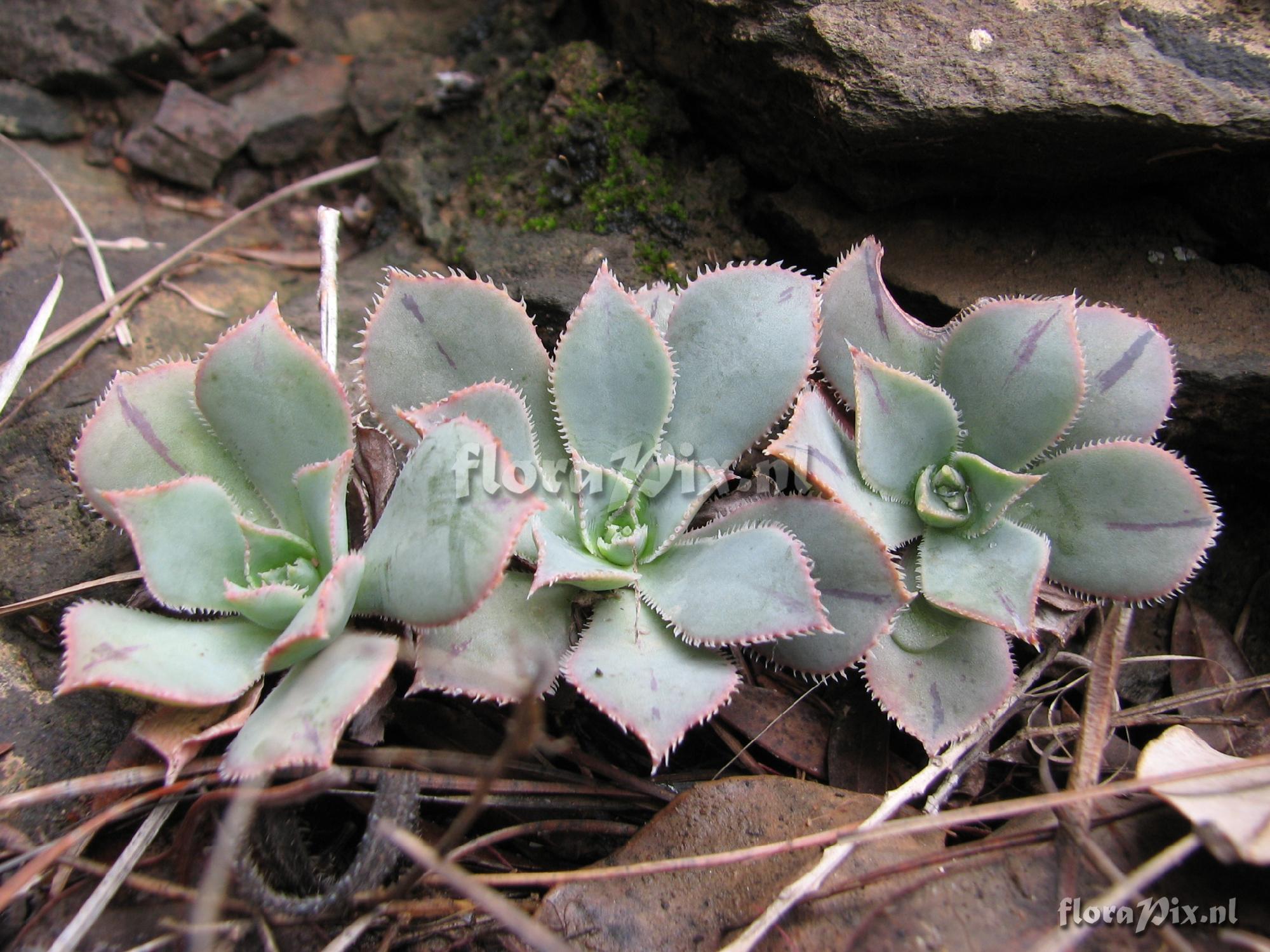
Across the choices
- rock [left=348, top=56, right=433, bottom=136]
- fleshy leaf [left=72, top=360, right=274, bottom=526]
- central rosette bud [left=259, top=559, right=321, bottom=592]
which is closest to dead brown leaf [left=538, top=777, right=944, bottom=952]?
central rosette bud [left=259, top=559, right=321, bottom=592]

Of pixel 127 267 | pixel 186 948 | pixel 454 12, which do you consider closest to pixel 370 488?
pixel 186 948

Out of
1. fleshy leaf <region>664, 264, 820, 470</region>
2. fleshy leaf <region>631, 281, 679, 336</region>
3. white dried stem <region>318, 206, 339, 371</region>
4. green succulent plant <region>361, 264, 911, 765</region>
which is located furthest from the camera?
white dried stem <region>318, 206, 339, 371</region>

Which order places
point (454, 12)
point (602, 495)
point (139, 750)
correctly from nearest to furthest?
point (139, 750) → point (602, 495) → point (454, 12)

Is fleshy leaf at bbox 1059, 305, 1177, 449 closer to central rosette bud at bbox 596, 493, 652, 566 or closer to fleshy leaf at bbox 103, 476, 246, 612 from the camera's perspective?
central rosette bud at bbox 596, 493, 652, 566

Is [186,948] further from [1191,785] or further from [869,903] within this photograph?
[1191,785]

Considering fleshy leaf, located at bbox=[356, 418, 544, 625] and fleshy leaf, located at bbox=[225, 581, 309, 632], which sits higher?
fleshy leaf, located at bbox=[356, 418, 544, 625]

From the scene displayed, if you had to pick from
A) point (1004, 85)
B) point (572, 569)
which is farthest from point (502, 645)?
point (1004, 85)

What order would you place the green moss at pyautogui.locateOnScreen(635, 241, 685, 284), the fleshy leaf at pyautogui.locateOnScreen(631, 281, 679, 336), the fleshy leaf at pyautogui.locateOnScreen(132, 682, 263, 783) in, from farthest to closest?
the green moss at pyautogui.locateOnScreen(635, 241, 685, 284)
the fleshy leaf at pyautogui.locateOnScreen(631, 281, 679, 336)
the fleshy leaf at pyautogui.locateOnScreen(132, 682, 263, 783)
